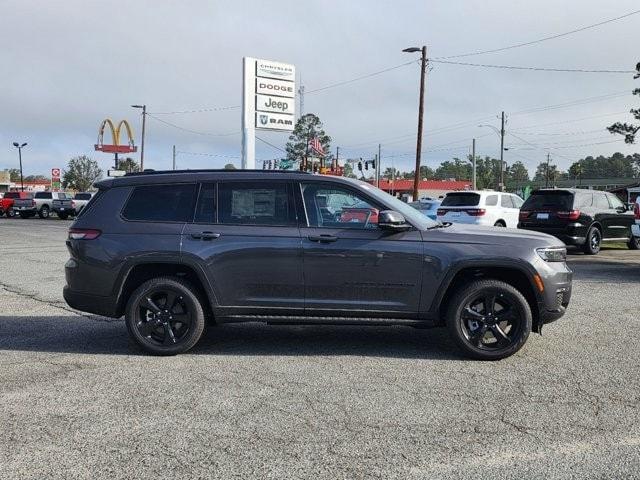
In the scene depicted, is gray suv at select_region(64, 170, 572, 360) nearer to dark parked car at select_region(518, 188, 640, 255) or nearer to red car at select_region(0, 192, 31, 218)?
dark parked car at select_region(518, 188, 640, 255)

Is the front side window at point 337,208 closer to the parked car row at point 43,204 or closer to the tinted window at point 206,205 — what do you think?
the tinted window at point 206,205

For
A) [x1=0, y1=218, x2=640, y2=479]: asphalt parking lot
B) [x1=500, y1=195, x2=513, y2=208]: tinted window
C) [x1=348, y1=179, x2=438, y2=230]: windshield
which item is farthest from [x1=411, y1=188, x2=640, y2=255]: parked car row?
[x1=348, y1=179, x2=438, y2=230]: windshield

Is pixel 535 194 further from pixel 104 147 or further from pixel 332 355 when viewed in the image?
pixel 104 147

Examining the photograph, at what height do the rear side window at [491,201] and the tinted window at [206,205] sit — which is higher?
the rear side window at [491,201]

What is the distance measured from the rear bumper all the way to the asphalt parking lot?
438mm

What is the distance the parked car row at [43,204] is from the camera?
3872cm

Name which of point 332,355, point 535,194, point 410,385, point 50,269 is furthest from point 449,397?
point 535,194

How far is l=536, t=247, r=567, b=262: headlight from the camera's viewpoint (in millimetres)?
5715

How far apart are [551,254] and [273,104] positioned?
27707mm

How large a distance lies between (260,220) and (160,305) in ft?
4.18

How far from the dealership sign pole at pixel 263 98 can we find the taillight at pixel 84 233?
24.4 m

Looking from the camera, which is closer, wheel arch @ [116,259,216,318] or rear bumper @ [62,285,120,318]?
wheel arch @ [116,259,216,318]

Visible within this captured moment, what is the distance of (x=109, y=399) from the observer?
461 centimetres

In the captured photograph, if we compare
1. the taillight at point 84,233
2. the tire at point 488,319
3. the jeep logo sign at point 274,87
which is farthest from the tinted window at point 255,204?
the jeep logo sign at point 274,87
